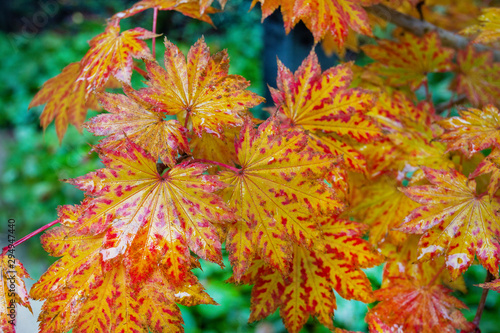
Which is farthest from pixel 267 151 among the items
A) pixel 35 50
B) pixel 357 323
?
pixel 35 50

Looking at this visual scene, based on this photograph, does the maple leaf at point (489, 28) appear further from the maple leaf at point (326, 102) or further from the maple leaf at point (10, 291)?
the maple leaf at point (10, 291)

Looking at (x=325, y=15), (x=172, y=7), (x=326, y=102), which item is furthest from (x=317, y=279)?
(x=172, y=7)

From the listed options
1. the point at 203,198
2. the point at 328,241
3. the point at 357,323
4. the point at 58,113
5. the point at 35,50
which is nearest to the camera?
the point at 203,198

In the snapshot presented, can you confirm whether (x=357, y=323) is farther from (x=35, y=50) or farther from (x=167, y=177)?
(x=35, y=50)

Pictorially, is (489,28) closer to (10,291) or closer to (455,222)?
(455,222)

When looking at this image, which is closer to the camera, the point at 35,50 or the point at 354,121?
the point at 354,121

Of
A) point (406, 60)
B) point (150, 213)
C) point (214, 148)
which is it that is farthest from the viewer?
point (406, 60)
